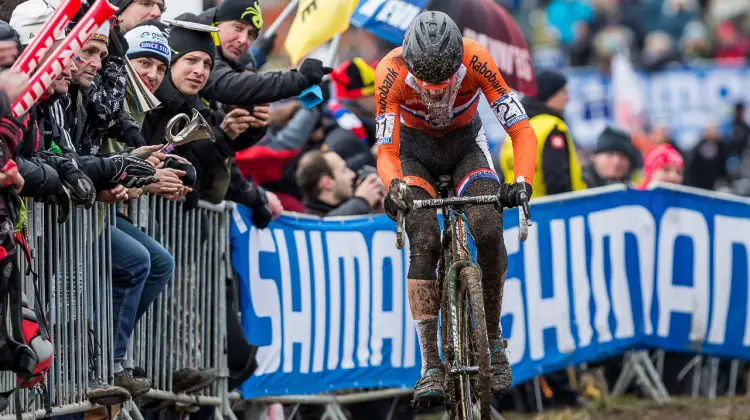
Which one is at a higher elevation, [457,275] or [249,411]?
[457,275]

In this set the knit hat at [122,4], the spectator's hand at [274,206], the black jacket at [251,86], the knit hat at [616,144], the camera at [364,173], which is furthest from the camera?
the knit hat at [616,144]

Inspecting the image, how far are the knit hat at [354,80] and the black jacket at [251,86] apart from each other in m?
3.76

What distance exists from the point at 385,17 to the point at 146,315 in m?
4.77

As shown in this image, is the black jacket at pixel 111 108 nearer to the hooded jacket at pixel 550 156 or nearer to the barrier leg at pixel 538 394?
the hooded jacket at pixel 550 156

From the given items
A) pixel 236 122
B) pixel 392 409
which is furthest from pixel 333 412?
pixel 236 122

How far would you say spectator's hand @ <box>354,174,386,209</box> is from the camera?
41.1 ft

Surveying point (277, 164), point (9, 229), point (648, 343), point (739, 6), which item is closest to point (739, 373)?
point (648, 343)

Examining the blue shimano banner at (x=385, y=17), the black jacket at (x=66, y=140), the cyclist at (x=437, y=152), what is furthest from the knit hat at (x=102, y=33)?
the blue shimano banner at (x=385, y=17)

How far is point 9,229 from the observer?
696cm

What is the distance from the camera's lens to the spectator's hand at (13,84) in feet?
21.3

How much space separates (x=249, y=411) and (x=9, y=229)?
441cm

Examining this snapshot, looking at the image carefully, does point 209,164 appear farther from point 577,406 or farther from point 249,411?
point 577,406

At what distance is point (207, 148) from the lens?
9.99 meters

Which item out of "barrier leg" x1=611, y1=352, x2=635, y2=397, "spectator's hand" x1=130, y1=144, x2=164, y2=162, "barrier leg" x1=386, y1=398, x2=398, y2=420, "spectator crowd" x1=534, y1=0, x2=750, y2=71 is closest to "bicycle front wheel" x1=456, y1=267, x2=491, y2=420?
"spectator's hand" x1=130, y1=144, x2=164, y2=162
